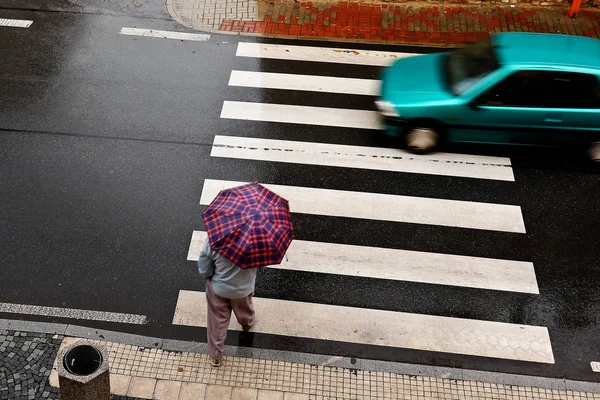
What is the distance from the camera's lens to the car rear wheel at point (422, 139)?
1014 centimetres

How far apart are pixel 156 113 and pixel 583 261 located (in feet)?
22.4

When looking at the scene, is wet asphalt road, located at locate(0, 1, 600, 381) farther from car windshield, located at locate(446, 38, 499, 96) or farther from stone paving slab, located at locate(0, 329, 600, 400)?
car windshield, located at locate(446, 38, 499, 96)

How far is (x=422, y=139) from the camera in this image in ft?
33.5

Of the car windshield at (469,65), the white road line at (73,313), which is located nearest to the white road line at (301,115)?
the car windshield at (469,65)

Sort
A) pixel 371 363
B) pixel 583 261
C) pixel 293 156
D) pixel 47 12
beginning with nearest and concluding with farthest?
1. pixel 371 363
2. pixel 583 261
3. pixel 293 156
4. pixel 47 12

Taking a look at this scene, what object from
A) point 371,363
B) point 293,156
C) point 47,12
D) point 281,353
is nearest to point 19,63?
point 47,12

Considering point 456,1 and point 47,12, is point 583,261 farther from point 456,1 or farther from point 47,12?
point 47,12

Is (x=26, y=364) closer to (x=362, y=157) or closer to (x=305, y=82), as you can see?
(x=362, y=157)

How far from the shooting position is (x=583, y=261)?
347 inches

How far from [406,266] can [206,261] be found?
10.4ft

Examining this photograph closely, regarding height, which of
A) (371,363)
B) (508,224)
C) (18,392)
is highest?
(508,224)

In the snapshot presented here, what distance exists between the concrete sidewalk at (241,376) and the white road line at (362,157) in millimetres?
3498

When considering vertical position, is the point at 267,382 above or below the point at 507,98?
below

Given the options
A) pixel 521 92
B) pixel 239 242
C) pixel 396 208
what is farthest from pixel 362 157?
pixel 239 242
